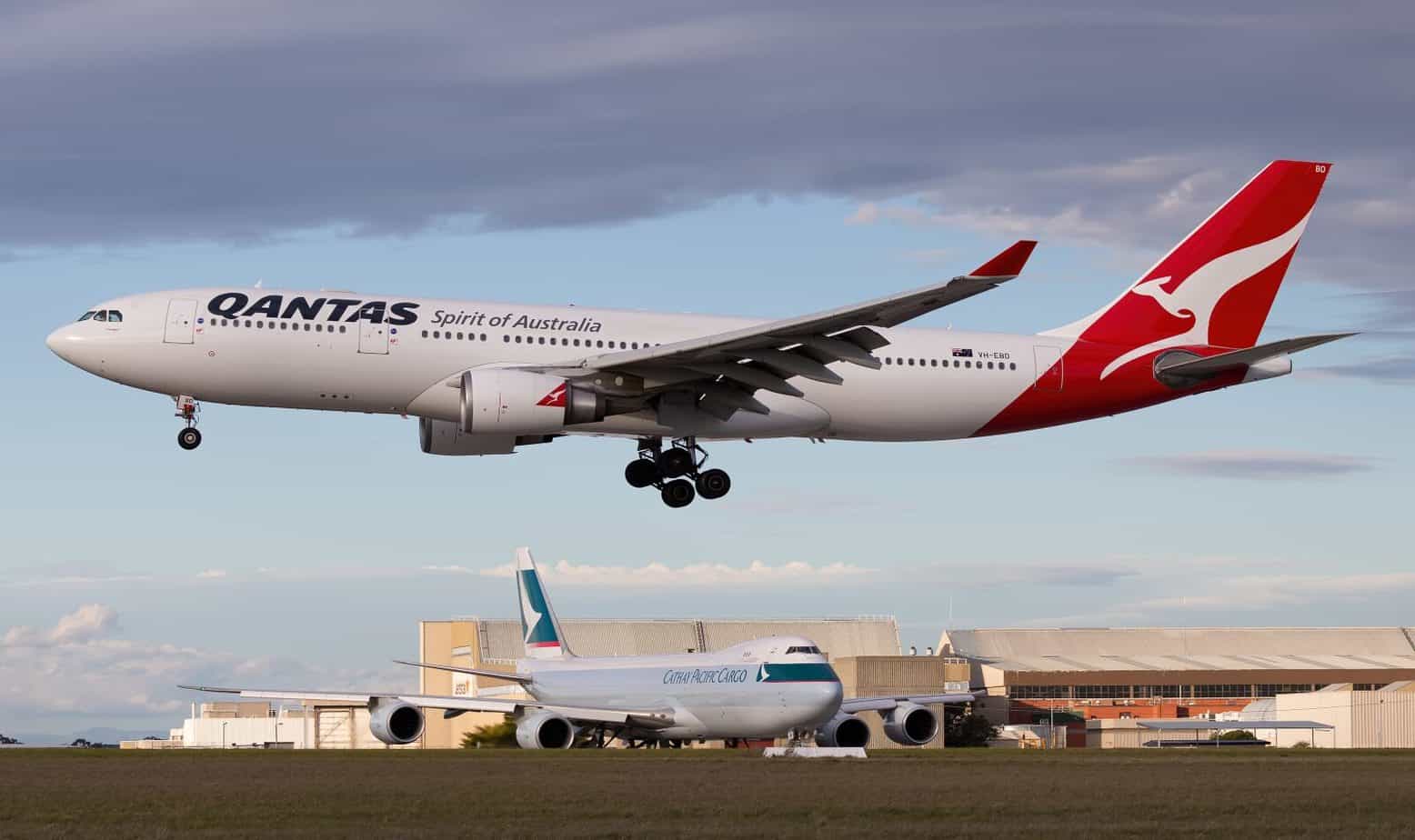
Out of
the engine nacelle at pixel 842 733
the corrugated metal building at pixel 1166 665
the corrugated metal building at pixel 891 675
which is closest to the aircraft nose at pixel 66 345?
the engine nacelle at pixel 842 733

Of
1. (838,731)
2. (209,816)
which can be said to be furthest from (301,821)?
(838,731)

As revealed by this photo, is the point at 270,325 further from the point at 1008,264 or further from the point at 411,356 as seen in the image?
the point at 1008,264

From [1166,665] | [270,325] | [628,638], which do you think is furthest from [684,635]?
[270,325]

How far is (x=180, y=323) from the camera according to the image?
4091 centimetres

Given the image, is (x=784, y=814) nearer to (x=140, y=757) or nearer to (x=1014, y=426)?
(x=1014, y=426)

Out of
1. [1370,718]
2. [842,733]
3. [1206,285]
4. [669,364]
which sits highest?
[1206,285]

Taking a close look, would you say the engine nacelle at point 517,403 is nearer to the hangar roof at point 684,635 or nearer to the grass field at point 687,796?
the grass field at point 687,796

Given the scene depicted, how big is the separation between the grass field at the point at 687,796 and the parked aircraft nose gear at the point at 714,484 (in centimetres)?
669

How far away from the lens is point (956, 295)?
121 feet

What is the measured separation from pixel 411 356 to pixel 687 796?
1291cm

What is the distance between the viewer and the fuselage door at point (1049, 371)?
4588 cm

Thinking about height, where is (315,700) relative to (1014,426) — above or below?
below

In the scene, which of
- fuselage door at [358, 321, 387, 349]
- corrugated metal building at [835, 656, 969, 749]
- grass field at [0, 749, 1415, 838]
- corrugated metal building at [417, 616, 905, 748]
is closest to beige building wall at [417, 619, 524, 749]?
corrugated metal building at [417, 616, 905, 748]

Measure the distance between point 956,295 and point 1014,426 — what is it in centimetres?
1055
